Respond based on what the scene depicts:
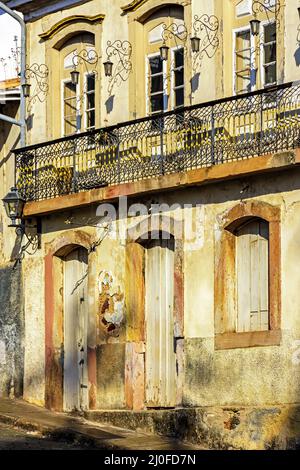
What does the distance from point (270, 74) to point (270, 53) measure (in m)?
0.32

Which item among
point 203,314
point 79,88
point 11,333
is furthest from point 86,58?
point 203,314

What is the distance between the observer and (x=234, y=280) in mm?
23562

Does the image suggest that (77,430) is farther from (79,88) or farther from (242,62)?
(79,88)

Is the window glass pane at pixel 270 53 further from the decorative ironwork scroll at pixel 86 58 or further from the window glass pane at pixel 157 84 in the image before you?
the decorative ironwork scroll at pixel 86 58

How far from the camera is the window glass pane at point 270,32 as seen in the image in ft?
76.9

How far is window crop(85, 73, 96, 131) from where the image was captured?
26781 millimetres

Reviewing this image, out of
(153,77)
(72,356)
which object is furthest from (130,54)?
(72,356)

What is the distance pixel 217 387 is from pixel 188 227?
2604mm

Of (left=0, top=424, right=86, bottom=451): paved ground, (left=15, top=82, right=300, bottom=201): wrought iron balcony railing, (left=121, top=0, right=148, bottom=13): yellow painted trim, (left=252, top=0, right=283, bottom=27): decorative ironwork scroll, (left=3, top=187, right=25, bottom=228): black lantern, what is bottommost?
(left=0, top=424, right=86, bottom=451): paved ground

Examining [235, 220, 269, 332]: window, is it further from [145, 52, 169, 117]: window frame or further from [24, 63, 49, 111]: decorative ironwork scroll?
[24, 63, 49, 111]: decorative ironwork scroll

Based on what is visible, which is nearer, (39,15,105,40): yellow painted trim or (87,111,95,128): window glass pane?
(39,15,105,40): yellow painted trim

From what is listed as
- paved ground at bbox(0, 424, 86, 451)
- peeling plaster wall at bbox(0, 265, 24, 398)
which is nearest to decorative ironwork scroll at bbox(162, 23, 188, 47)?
peeling plaster wall at bbox(0, 265, 24, 398)

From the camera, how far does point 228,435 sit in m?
22.3

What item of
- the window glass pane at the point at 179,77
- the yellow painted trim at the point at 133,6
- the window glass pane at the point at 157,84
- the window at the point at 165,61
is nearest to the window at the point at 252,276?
the window at the point at 165,61
